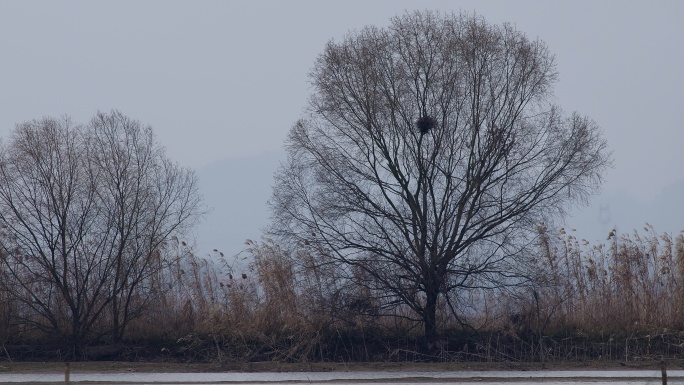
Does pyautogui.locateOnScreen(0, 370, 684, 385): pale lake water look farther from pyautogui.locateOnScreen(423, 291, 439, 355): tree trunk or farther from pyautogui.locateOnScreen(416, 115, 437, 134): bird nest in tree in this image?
pyautogui.locateOnScreen(416, 115, 437, 134): bird nest in tree

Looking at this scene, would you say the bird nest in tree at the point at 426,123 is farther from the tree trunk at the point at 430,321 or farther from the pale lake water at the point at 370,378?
the pale lake water at the point at 370,378

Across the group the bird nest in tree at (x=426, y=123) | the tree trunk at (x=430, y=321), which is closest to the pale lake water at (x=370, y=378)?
the tree trunk at (x=430, y=321)

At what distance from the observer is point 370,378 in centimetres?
1524

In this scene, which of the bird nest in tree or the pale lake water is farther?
the bird nest in tree

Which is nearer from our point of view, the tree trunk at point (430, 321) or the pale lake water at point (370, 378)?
the pale lake water at point (370, 378)

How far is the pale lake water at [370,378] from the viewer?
48.5 feet

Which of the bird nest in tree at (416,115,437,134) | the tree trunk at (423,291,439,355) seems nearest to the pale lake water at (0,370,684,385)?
the tree trunk at (423,291,439,355)

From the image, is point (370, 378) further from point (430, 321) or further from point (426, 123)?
point (426, 123)

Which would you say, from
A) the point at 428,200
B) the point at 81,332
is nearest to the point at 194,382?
the point at 81,332

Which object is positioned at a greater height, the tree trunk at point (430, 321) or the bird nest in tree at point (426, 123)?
the bird nest in tree at point (426, 123)

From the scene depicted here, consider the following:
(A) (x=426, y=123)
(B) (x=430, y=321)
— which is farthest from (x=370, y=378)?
(A) (x=426, y=123)

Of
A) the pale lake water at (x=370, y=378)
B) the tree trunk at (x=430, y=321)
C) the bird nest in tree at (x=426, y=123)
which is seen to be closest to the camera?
the pale lake water at (x=370, y=378)

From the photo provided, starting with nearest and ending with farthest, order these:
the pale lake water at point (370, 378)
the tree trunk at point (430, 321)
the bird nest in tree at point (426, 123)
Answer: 1. the pale lake water at point (370, 378)
2. the tree trunk at point (430, 321)
3. the bird nest in tree at point (426, 123)

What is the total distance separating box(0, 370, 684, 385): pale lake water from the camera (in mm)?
14781
